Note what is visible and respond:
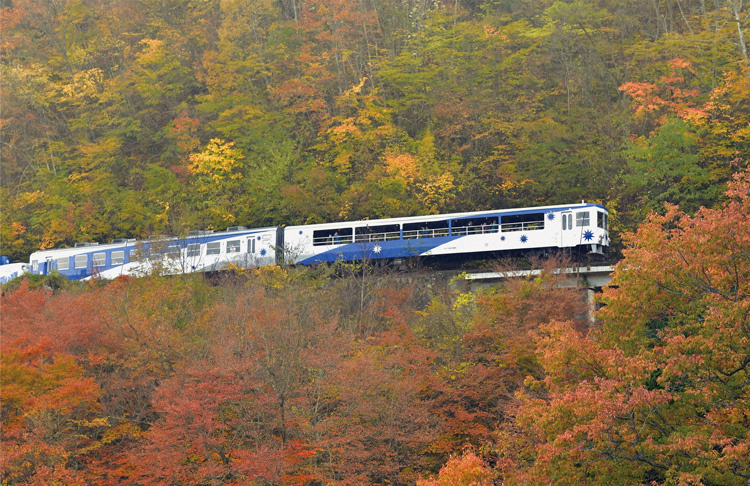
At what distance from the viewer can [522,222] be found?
115 ft

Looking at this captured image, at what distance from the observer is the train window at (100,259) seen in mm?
42656

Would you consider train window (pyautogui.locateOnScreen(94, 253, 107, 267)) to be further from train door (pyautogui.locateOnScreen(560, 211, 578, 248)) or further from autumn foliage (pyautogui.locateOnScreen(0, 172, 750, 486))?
train door (pyautogui.locateOnScreen(560, 211, 578, 248))

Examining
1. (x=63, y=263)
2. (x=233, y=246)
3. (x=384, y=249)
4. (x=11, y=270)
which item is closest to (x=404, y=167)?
(x=384, y=249)

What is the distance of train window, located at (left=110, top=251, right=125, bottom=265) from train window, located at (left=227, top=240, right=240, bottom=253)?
20.2ft

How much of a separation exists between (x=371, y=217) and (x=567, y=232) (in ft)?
36.2

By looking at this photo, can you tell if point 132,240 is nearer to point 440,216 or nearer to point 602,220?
point 440,216

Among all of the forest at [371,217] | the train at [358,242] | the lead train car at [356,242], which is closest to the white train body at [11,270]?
the train at [358,242]

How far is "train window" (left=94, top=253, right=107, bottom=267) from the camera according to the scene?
140 feet

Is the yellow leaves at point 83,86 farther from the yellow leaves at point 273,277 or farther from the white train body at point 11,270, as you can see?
the yellow leaves at point 273,277

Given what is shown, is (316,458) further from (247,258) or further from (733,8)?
(733,8)

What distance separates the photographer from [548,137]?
132 ft

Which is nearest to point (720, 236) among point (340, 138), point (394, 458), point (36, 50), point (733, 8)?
point (394, 458)

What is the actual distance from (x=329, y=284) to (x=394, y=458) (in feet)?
44.7

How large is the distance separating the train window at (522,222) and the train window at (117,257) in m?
20.4
